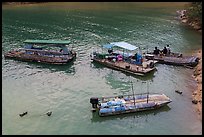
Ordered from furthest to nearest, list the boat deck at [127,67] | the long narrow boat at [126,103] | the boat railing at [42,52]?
the boat railing at [42,52], the boat deck at [127,67], the long narrow boat at [126,103]

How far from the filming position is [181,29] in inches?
3472

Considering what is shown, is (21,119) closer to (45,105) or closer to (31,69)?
(45,105)

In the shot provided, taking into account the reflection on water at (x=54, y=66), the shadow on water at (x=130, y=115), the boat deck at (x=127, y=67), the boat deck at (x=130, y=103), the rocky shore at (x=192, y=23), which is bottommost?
the shadow on water at (x=130, y=115)

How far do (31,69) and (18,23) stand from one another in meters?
41.5

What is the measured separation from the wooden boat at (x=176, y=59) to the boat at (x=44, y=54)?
15433mm

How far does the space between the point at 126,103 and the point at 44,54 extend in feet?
84.3

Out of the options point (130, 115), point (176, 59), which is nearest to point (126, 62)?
point (176, 59)

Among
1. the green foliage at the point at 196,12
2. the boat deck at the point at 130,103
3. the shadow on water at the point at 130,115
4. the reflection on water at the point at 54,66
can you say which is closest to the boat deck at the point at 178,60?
the boat deck at the point at 130,103

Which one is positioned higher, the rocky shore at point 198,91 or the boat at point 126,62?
the boat at point 126,62

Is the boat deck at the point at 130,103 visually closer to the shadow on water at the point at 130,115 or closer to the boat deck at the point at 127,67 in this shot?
the shadow on water at the point at 130,115

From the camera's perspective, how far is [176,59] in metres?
60.6

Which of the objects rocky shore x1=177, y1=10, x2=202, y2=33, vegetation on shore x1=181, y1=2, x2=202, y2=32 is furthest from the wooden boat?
rocky shore x1=177, y1=10, x2=202, y2=33

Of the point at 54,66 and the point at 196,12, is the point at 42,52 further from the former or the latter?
the point at 196,12

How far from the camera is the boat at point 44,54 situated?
61.0 meters
